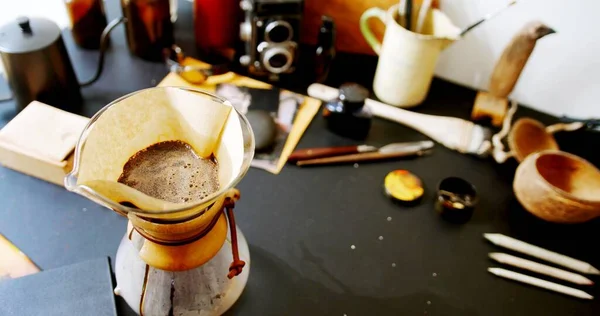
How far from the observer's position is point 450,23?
0.86 meters

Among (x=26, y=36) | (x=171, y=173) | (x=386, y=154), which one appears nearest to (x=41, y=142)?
(x=26, y=36)

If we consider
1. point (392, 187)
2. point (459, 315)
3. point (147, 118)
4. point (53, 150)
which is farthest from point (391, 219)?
point (53, 150)

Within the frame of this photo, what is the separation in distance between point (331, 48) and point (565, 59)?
0.40 meters

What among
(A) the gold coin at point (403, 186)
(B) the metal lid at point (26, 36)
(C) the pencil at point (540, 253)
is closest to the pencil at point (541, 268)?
(C) the pencil at point (540, 253)

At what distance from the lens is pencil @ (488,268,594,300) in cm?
69

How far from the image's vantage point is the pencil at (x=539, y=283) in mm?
691

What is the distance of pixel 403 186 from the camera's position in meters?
0.79

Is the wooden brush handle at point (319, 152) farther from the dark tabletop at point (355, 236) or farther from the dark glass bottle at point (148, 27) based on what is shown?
the dark glass bottle at point (148, 27)

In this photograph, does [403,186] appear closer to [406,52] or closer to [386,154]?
[386,154]

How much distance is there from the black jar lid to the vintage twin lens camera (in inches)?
5.5

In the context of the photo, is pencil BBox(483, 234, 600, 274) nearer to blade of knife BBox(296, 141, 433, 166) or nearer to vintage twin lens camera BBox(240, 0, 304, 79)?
blade of knife BBox(296, 141, 433, 166)

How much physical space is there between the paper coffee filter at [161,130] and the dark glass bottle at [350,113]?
0.30 m

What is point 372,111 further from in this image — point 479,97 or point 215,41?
point 215,41

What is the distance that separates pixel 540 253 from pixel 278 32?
21.2 inches
